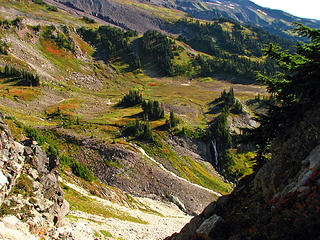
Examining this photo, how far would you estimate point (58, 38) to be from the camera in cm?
18812

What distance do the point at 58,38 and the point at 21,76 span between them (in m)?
90.5

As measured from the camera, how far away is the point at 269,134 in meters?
16.4

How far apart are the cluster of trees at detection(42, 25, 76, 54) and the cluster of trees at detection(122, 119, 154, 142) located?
143m

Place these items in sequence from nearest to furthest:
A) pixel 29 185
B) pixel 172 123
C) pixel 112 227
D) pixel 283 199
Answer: pixel 283 199 < pixel 29 185 < pixel 112 227 < pixel 172 123

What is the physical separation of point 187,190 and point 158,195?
9.19 m

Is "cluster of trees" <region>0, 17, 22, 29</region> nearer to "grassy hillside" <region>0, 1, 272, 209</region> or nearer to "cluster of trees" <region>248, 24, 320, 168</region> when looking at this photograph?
"grassy hillside" <region>0, 1, 272, 209</region>

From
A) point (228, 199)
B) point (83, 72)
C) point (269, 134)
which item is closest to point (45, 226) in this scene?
point (228, 199)

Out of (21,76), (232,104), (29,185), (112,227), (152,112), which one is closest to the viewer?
(29,185)

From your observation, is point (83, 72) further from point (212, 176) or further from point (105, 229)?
point (105, 229)

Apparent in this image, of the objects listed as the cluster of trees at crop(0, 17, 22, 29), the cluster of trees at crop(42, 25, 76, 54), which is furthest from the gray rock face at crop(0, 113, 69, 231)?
the cluster of trees at crop(42, 25, 76, 54)

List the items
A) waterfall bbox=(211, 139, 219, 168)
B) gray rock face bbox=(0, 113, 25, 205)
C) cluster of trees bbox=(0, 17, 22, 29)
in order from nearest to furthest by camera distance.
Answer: gray rock face bbox=(0, 113, 25, 205) < waterfall bbox=(211, 139, 219, 168) < cluster of trees bbox=(0, 17, 22, 29)

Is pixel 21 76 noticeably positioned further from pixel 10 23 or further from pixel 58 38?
pixel 58 38

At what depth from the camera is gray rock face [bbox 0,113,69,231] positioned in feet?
66.2

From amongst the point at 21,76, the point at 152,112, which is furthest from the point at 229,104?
the point at 21,76
